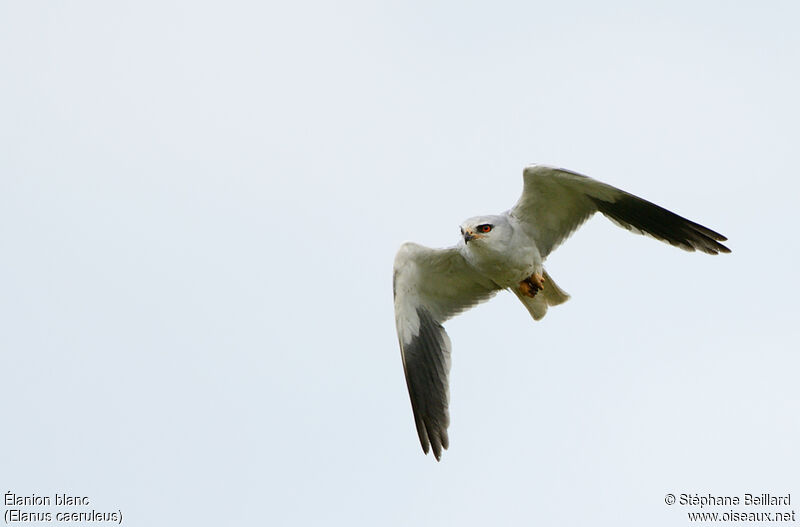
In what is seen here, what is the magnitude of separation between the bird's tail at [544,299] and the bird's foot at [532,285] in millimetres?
99

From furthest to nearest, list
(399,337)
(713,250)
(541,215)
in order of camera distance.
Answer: (399,337), (541,215), (713,250)

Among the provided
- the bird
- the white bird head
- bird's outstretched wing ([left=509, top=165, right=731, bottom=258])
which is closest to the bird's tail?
the bird

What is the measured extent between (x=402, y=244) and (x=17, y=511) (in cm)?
425

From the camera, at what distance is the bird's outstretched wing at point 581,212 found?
927 centimetres

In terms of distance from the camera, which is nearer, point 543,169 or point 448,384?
point 543,169

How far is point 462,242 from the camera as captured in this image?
1003 centimetres

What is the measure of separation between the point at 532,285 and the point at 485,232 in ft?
2.94

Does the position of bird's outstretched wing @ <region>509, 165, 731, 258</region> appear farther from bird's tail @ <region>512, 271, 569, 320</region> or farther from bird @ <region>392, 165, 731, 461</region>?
bird's tail @ <region>512, 271, 569, 320</region>

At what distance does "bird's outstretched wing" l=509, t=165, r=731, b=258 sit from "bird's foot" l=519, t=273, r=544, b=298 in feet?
0.85

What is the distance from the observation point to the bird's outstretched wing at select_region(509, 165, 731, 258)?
9273mm

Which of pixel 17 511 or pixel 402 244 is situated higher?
pixel 402 244

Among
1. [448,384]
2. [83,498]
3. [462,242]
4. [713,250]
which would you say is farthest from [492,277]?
[83,498]

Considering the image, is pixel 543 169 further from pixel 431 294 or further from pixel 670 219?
pixel 431 294

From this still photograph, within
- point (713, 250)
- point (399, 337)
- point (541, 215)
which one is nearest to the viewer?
point (713, 250)
